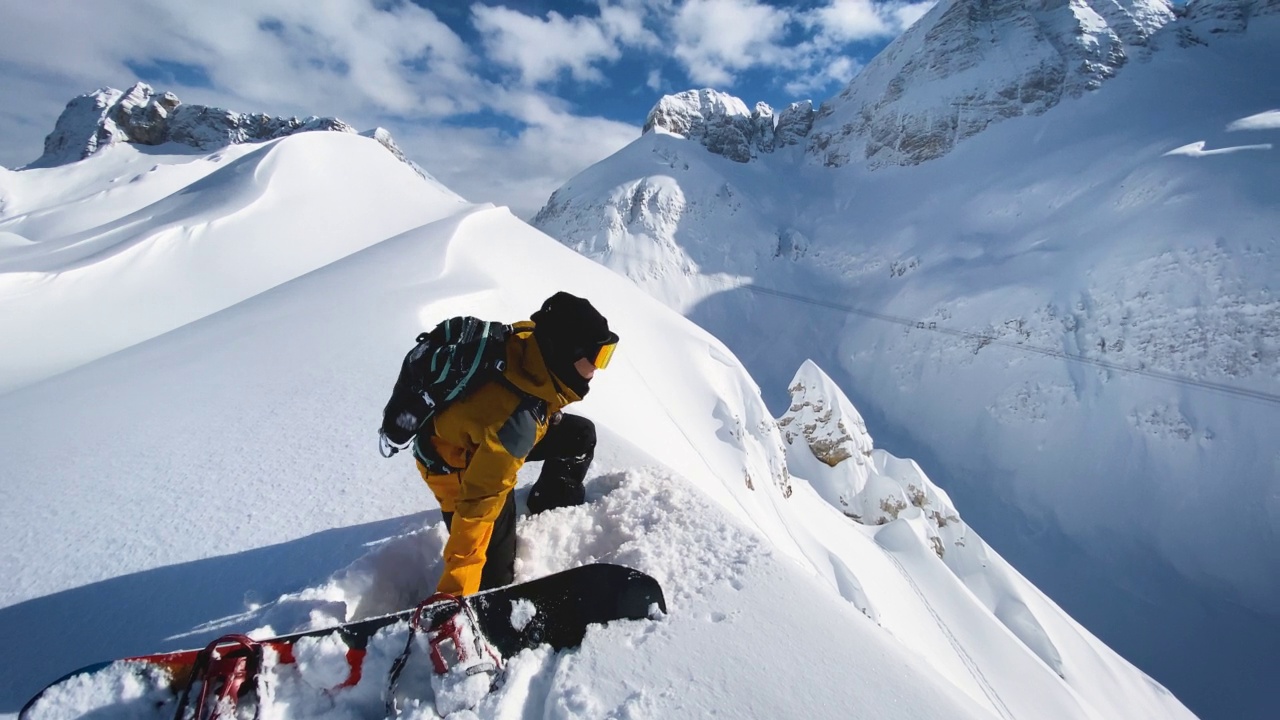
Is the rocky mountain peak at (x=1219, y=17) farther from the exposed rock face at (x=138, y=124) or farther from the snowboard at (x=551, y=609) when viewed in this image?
the exposed rock face at (x=138, y=124)

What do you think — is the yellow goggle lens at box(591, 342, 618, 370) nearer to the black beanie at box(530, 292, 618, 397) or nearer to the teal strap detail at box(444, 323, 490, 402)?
the black beanie at box(530, 292, 618, 397)

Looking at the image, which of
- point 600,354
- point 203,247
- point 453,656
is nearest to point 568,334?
point 600,354

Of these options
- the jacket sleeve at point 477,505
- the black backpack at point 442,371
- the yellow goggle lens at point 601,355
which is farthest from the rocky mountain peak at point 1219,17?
the jacket sleeve at point 477,505

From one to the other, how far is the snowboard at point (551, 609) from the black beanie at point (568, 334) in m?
0.74

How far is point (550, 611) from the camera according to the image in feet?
5.82

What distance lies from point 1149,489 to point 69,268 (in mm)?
29508

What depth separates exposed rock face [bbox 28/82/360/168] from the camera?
54.9 meters

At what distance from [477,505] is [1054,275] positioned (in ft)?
101

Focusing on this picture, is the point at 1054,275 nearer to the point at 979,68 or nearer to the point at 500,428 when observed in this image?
the point at 979,68

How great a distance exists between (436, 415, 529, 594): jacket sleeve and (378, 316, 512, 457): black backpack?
21 cm

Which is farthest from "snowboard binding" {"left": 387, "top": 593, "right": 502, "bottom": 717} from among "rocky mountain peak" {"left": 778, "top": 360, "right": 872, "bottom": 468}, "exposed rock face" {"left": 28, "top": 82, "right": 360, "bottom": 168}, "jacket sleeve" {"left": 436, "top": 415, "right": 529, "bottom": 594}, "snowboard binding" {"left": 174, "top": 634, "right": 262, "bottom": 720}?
"exposed rock face" {"left": 28, "top": 82, "right": 360, "bottom": 168}

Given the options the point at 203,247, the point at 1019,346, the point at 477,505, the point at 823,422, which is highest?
the point at 203,247

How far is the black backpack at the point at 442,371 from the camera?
6.42ft

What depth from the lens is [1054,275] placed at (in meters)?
24.5
